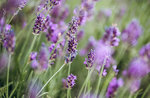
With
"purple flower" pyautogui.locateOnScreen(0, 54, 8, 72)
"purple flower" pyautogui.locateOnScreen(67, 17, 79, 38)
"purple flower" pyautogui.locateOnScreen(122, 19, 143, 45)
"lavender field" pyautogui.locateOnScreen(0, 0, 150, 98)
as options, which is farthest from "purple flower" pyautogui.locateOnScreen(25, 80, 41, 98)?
"purple flower" pyautogui.locateOnScreen(122, 19, 143, 45)

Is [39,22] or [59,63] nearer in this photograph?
[39,22]

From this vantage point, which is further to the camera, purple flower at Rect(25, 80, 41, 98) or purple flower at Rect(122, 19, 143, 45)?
purple flower at Rect(122, 19, 143, 45)

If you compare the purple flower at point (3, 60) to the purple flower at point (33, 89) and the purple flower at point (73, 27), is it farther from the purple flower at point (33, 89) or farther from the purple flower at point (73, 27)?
the purple flower at point (73, 27)

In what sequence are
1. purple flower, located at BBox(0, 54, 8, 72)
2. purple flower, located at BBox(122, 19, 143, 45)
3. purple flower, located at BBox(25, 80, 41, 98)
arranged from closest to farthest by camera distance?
purple flower, located at BBox(25, 80, 41, 98)
purple flower, located at BBox(0, 54, 8, 72)
purple flower, located at BBox(122, 19, 143, 45)

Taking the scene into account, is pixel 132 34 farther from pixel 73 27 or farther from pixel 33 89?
pixel 33 89

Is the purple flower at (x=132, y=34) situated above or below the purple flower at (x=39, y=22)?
below

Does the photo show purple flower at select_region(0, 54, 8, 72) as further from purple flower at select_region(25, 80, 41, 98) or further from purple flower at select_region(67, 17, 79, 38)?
purple flower at select_region(67, 17, 79, 38)

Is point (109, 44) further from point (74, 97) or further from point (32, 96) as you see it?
point (32, 96)

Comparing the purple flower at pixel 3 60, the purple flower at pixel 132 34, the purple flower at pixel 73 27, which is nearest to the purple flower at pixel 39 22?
the purple flower at pixel 73 27

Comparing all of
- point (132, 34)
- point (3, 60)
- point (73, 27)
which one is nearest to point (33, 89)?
point (3, 60)

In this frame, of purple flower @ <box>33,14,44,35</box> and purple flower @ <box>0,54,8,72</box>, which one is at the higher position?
purple flower @ <box>33,14,44,35</box>

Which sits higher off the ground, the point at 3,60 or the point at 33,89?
the point at 3,60
